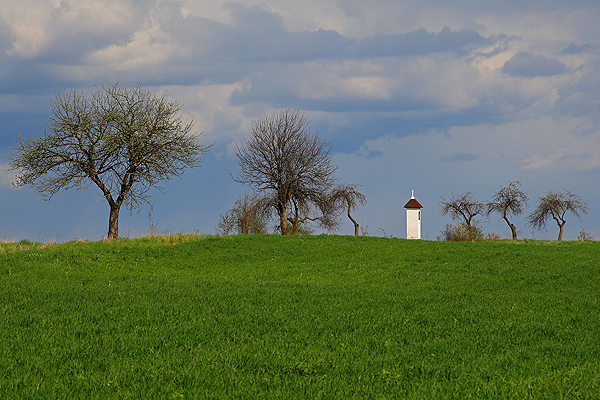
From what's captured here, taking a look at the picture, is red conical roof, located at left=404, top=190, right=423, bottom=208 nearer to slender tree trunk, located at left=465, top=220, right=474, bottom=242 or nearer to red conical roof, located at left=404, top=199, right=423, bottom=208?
red conical roof, located at left=404, top=199, right=423, bottom=208

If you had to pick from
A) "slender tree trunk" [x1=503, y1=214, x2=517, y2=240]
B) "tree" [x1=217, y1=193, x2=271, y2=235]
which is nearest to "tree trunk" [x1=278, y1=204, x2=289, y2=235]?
"tree" [x1=217, y1=193, x2=271, y2=235]

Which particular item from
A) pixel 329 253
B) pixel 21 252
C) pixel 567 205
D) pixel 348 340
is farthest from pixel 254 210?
pixel 567 205

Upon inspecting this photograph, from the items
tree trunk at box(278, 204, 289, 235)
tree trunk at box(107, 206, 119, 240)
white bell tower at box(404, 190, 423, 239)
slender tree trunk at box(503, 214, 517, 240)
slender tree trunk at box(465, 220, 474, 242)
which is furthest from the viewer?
slender tree trunk at box(465, 220, 474, 242)

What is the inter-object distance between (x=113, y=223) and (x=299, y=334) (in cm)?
2187

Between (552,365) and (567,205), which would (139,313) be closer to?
(552,365)

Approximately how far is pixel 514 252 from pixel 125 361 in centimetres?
1943

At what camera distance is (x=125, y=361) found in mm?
6707

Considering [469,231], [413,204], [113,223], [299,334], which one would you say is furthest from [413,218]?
[299,334]

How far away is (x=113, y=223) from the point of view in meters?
27.0

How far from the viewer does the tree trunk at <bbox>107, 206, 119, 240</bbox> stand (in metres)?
26.9

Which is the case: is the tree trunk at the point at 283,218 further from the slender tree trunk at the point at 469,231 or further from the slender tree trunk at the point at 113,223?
the slender tree trunk at the point at 469,231

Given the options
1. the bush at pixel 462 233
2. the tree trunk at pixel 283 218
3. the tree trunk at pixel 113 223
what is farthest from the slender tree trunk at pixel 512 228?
the tree trunk at pixel 113 223

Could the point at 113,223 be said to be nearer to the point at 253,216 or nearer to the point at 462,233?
the point at 253,216

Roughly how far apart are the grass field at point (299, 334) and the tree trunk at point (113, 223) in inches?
382
